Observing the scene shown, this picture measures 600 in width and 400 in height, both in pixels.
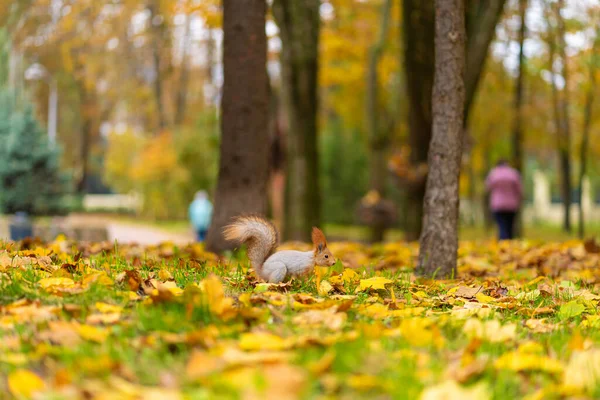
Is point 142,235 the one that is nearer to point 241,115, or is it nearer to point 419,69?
point 419,69

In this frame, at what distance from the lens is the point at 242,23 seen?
7.99 m

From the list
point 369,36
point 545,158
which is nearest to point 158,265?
point 369,36

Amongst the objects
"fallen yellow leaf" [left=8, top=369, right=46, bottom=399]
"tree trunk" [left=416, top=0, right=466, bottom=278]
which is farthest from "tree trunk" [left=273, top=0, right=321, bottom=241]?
"fallen yellow leaf" [left=8, top=369, right=46, bottom=399]

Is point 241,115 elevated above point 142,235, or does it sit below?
above

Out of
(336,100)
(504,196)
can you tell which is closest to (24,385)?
(504,196)

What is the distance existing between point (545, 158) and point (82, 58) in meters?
30.6

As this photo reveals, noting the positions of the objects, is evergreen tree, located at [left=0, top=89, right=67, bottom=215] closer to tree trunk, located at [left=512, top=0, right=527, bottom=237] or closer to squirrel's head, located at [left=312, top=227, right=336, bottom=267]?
tree trunk, located at [left=512, top=0, right=527, bottom=237]

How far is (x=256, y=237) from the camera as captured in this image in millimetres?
4898

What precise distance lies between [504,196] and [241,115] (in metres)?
7.19

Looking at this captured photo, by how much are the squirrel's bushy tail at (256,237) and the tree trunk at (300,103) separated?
8.05 meters

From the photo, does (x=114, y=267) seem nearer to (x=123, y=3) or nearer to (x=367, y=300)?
(x=367, y=300)

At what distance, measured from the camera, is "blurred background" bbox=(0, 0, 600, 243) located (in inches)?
703

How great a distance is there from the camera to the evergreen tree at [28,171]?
93.2ft

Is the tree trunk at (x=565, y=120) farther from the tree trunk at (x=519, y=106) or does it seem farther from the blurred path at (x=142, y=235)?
the blurred path at (x=142, y=235)
